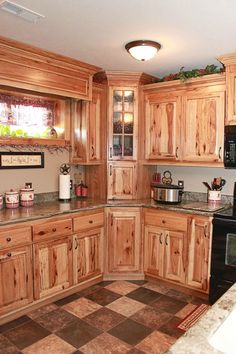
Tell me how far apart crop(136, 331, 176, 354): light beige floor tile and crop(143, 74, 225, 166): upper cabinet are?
1.79m

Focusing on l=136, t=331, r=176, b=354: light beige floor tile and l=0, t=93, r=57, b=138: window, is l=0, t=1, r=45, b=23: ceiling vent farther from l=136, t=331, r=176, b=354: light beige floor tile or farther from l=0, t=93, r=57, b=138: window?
l=136, t=331, r=176, b=354: light beige floor tile

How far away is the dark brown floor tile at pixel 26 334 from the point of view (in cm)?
234

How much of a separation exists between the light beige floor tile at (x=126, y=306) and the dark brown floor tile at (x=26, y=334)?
70cm

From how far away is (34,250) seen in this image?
274cm

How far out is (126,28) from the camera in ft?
7.65

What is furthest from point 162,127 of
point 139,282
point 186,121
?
point 139,282

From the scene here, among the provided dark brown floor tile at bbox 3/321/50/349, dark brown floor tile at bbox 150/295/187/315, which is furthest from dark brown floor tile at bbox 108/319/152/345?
dark brown floor tile at bbox 3/321/50/349

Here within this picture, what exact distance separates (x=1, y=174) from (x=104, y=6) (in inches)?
77.0

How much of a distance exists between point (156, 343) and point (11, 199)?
1.94 meters

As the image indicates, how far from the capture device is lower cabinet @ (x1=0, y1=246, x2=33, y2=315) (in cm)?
253

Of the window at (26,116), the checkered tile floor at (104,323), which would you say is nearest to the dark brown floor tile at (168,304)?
the checkered tile floor at (104,323)

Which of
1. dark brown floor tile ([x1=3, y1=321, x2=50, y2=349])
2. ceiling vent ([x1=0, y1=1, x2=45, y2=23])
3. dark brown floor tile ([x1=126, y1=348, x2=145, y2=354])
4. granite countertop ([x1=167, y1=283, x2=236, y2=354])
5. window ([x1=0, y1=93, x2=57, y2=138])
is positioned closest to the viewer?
granite countertop ([x1=167, y1=283, x2=236, y2=354])

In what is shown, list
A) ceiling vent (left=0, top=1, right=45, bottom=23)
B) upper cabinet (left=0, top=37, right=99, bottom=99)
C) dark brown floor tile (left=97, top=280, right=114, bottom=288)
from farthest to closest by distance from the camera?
dark brown floor tile (left=97, top=280, right=114, bottom=288)
upper cabinet (left=0, top=37, right=99, bottom=99)
ceiling vent (left=0, top=1, right=45, bottom=23)

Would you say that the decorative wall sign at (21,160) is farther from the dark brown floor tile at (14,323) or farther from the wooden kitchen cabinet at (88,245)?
the dark brown floor tile at (14,323)
